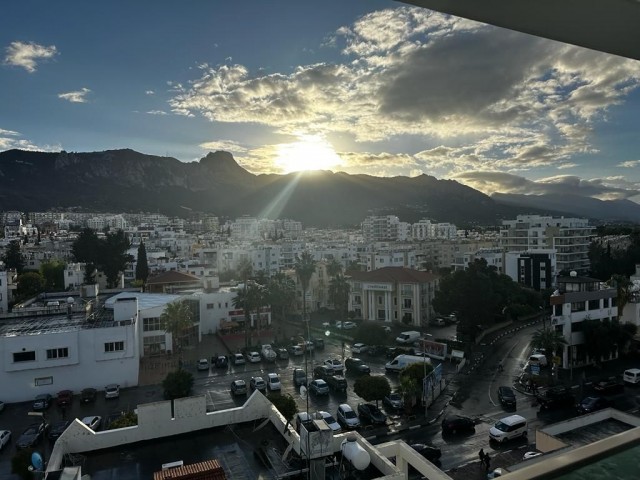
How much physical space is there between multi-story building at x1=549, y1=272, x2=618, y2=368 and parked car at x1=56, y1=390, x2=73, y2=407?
692 inches

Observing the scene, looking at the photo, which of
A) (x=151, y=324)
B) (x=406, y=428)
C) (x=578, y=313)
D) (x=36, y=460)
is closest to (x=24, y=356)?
(x=151, y=324)

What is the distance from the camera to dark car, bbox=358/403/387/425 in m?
13.5

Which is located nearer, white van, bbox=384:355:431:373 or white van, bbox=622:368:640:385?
white van, bbox=622:368:640:385

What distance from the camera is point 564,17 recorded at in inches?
47.5


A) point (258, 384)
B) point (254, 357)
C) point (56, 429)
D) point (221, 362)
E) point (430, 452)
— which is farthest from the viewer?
point (254, 357)

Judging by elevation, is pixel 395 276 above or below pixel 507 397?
above

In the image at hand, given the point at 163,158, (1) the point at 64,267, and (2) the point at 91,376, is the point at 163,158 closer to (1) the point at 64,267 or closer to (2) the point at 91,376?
(1) the point at 64,267

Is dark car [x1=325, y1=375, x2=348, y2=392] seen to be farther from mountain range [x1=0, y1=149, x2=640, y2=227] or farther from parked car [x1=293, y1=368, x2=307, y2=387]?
mountain range [x1=0, y1=149, x2=640, y2=227]

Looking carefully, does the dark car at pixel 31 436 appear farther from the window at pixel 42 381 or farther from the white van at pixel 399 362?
the white van at pixel 399 362

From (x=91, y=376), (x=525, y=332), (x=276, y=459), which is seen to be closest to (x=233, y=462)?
(x=276, y=459)

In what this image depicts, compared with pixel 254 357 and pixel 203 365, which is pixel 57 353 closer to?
pixel 203 365

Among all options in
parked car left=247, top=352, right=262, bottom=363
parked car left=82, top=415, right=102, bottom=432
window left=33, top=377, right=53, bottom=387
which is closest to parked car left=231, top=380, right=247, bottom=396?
parked car left=247, top=352, right=262, bottom=363

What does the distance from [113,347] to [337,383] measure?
27.6 feet

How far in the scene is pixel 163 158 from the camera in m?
131
